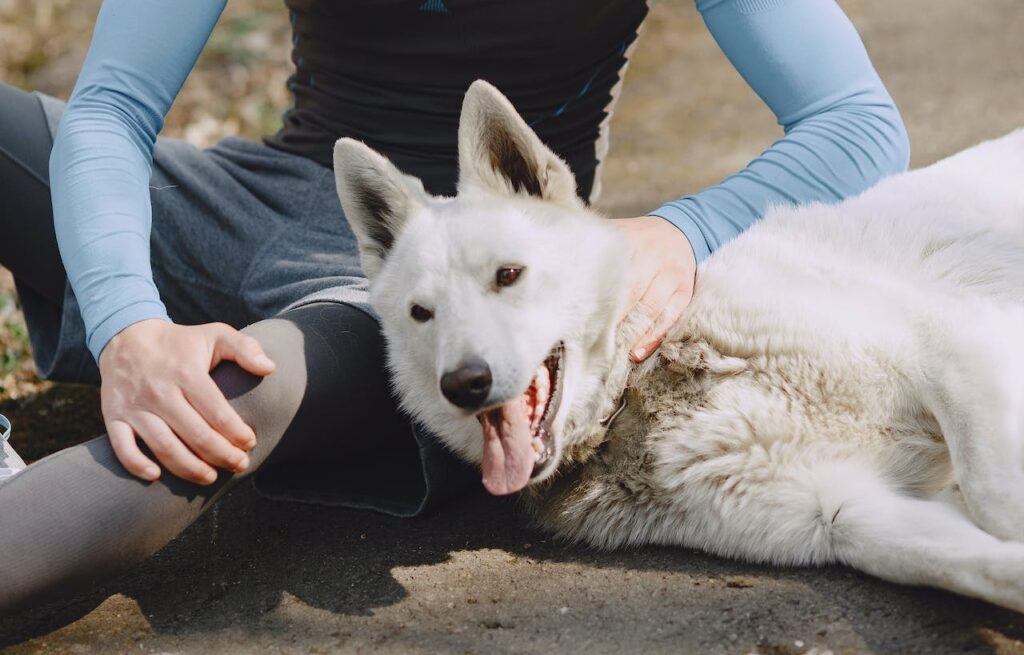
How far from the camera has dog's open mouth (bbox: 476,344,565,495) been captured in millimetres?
2006

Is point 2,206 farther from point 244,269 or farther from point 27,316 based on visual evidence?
point 244,269

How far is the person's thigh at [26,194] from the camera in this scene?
275cm

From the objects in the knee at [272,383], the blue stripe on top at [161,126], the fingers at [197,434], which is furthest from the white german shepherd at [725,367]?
the fingers at [197,434]

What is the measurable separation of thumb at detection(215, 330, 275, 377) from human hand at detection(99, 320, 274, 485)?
0.04m

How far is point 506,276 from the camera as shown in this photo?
217cm

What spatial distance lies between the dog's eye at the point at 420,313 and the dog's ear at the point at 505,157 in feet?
1.12

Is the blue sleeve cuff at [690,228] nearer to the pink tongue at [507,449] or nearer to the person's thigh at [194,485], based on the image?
the pink tongue at [507,449]

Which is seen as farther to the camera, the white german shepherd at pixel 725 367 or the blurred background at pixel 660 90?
the blurred background at pixel 660 90

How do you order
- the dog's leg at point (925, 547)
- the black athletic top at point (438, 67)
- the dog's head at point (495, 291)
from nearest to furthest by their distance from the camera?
the dog's leg at point (925, 547) < the dog's head at point (495, 291) < the black athletic top at point (438, 67)

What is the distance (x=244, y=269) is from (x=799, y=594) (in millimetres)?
1690

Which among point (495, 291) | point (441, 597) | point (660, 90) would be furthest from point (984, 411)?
point (660, 90)

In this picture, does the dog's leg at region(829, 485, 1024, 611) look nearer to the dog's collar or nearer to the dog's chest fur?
the dog's chest fur

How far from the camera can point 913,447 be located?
2.05 m

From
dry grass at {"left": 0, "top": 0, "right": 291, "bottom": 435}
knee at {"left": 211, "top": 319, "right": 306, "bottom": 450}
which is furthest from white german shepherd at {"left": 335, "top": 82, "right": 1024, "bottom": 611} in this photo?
dry grass at {"left": 0, "top": 0, "right": 291, "bottom": 435}
